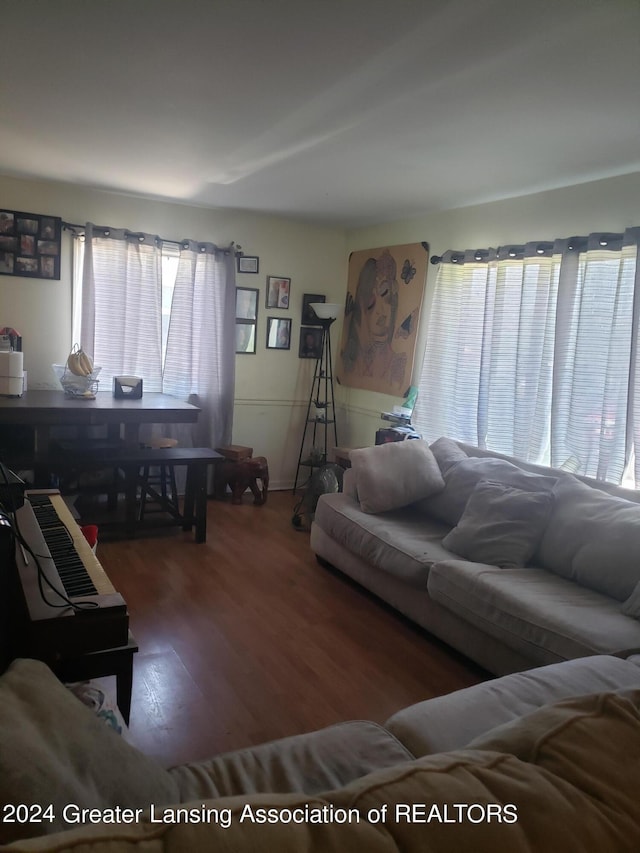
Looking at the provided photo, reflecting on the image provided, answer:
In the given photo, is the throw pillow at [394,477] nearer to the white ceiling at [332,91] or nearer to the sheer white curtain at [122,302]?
the white ceiling at [332,91]

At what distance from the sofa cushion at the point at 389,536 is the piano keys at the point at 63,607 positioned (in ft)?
5.24

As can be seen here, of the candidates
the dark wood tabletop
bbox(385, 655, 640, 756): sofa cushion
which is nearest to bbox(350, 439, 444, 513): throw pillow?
the dark wood tabletop

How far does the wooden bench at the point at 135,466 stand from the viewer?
379 centimetres

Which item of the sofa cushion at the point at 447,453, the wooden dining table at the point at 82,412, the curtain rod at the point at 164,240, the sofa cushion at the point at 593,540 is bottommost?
the sofa cushion at the point at 593,540

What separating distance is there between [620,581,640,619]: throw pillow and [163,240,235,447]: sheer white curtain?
354 cm

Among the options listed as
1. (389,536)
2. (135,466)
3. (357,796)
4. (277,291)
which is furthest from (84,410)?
(357,796)

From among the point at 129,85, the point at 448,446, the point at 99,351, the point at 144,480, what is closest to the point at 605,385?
the point at 448,446

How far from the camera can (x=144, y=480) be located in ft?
13.9

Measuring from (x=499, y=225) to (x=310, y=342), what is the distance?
7.11 feet

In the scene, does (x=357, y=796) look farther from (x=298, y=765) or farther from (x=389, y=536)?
(x=389, y=536)

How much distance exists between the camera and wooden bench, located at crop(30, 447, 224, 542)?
3795 mm

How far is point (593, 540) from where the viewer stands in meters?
2.74

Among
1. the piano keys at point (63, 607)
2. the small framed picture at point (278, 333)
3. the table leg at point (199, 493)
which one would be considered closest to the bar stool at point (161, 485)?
the table leg at point (199, 493)

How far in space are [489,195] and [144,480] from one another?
2.97 m
